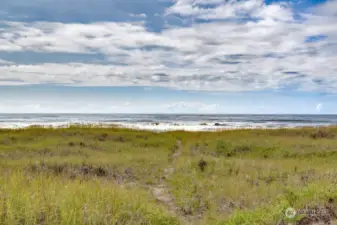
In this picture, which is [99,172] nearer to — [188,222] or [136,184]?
[136,184]

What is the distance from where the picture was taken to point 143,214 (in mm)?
6395

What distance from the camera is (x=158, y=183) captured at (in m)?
12.4

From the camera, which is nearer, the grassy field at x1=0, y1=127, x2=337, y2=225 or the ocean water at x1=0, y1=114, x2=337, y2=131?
the grassy field at x1=0, y1=127, x2=337, y2=225

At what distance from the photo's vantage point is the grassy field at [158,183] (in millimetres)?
5945

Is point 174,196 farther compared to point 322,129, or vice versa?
point 322,129

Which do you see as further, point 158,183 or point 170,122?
point 170,122

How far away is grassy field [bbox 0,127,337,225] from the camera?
595cm

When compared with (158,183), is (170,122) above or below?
above

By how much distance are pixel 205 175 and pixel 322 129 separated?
21677mm

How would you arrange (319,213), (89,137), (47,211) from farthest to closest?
(89,137) → (319,213) → (47,211)

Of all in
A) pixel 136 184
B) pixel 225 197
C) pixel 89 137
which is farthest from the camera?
pixel 89 137

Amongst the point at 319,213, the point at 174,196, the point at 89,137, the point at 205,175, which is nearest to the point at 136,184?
the point at 174,196

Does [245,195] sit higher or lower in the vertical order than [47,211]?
lower

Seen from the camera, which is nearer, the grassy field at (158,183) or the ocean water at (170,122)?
the grassy field at (158,183)
